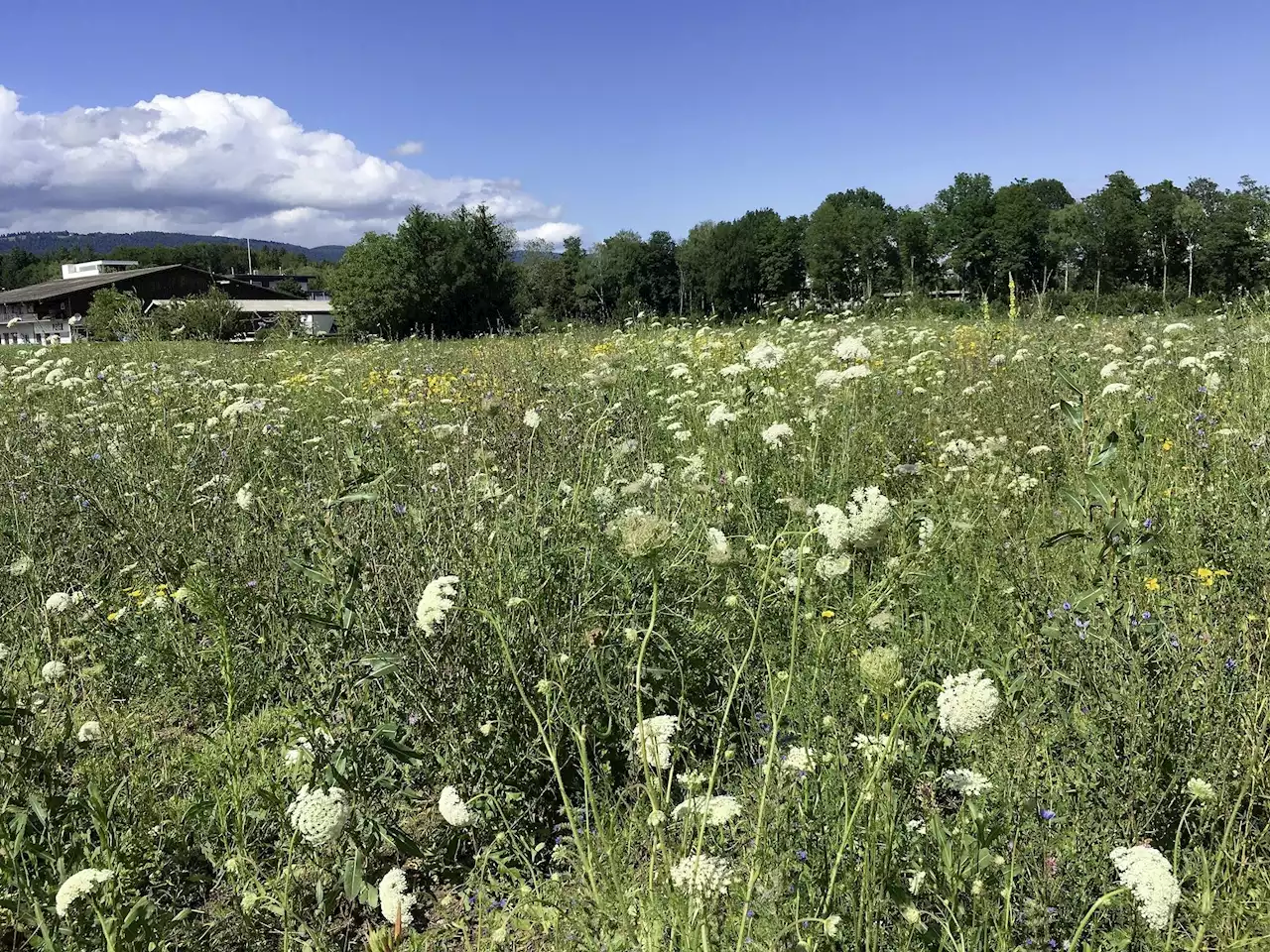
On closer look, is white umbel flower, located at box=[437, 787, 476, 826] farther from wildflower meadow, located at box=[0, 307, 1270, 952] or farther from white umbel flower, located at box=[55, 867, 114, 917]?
white umbel flower, located at box=[55, 867, 114, 917]

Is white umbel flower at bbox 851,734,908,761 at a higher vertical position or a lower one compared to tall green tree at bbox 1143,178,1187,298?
lower

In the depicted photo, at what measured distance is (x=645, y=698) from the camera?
2576 mm

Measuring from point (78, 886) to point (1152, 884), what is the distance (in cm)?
194

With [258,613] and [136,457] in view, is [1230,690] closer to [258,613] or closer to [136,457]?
[258,613]

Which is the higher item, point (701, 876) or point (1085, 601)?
point (1085, 601)

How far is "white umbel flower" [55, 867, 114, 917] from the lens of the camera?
4.98 ft

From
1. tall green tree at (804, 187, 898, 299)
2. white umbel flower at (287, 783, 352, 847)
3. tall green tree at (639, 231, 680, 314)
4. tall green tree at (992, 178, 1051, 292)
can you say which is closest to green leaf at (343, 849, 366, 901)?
white umbel flower at (287, 783, 352, 847)

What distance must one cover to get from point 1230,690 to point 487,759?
194 cm

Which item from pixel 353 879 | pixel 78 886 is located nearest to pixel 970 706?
pixel 353 879

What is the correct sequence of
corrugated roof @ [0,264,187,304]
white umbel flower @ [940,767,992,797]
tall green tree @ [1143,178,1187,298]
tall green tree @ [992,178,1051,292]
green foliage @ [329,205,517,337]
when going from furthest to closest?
1. tall green tree @ [992,178,1051,292]
2. tall green tree @ [1143,178,1187,298]
3. corrugated roof @ [0,264,187,304]
4. green foliage @ [329,205,517,337]
5. white umbel flower @ [940,767,992,797]

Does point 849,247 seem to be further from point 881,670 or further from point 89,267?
point 89,267

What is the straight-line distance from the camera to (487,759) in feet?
7.58

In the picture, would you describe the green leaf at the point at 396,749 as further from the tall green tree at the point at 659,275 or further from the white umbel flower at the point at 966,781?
the tall green tree at the point at 659,275

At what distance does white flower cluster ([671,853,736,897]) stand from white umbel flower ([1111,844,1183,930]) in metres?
0.69
